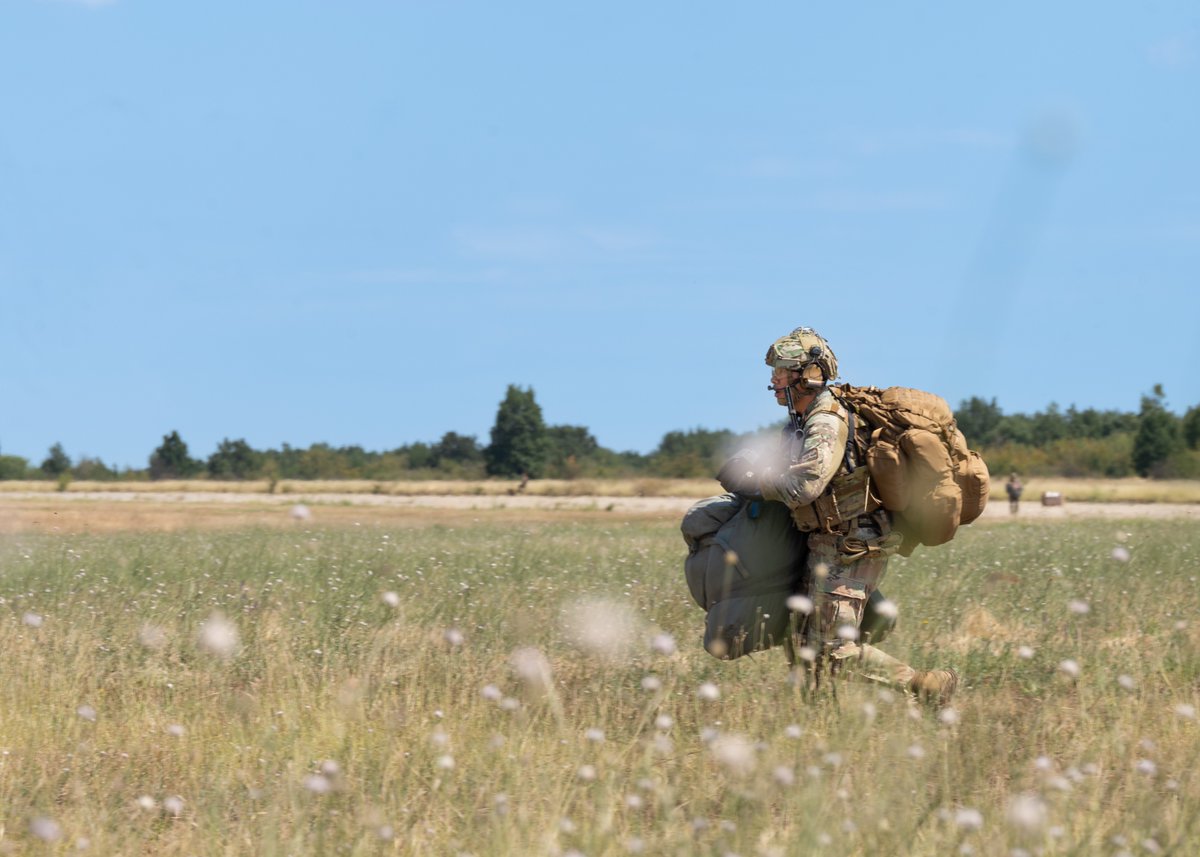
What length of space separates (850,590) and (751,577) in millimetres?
477

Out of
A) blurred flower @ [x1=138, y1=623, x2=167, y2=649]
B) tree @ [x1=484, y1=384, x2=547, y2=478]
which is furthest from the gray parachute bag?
tree @ [x1=484, y1=384, x2=547, y2=478]

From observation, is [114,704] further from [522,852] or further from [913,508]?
[913,508]

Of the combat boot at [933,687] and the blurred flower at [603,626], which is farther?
the blurred flower at [603,626]

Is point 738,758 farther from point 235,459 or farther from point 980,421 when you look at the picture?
point 235,459

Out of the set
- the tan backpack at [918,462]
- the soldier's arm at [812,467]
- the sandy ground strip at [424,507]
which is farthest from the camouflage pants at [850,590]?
the sandy ground strip at [424,507]

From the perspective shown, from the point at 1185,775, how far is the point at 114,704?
488 cm

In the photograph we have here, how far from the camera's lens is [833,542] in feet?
19.8

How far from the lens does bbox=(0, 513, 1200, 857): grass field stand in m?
4.07

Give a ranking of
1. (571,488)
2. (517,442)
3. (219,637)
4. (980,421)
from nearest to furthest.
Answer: (219,637), (571,488), (980,421), (517,442)

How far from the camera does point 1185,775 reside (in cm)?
476

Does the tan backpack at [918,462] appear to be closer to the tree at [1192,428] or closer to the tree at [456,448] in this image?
the tree at [1192,428]

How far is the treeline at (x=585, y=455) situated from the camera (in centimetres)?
6581

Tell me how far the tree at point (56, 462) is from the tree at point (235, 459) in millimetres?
10111

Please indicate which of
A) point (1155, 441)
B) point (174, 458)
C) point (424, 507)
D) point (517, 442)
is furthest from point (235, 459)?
point (1155, 441)
